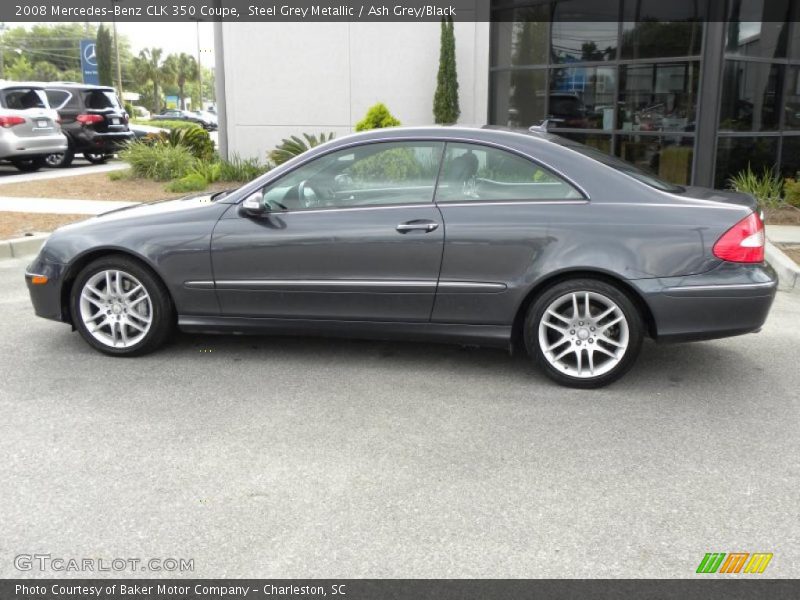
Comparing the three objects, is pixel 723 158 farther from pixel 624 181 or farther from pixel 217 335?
pixel 217 335

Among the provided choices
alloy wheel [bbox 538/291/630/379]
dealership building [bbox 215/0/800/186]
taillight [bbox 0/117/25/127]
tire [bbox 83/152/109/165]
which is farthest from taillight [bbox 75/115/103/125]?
alloy wheel [bbox 538/291/630/379]

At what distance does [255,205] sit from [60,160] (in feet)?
53.1

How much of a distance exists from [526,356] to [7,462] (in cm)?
317

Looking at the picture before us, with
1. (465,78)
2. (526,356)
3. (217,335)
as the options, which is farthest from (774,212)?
(217,335)

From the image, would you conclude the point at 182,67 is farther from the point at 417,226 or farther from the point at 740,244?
the point at 740,244

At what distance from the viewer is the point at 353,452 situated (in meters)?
3.90

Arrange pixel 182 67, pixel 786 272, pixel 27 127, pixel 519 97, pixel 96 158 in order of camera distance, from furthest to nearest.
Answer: pixel 182 67
pixel 96 158
pixel 27 127
pixel 519 97
pixel 786 272

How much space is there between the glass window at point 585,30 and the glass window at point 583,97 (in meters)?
0.23

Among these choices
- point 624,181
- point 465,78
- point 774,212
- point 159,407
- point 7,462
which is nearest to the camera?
point 7,462

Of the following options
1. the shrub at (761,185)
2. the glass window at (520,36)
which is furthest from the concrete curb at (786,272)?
the glass window at (520,36)

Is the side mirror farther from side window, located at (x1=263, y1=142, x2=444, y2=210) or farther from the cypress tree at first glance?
the cypress tree

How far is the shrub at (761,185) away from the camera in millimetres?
11086

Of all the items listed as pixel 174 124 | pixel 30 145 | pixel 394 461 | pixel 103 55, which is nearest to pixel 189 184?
pixel 30 145
